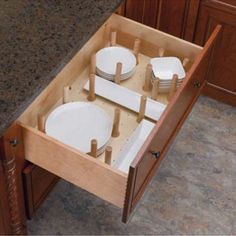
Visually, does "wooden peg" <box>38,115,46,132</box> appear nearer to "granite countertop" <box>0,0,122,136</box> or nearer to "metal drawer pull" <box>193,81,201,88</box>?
"granite countertop" <box>0,0,122,136</box>

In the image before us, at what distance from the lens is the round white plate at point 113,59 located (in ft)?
5.61

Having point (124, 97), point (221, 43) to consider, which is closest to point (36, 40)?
point (124, 97)

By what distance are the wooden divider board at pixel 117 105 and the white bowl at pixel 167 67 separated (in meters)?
0.04

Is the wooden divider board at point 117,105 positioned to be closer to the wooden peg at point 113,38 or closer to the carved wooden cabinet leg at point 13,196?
the wooden peg at point 113,38

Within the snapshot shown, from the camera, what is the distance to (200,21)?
6.58 feet

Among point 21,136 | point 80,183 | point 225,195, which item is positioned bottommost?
point 225,195

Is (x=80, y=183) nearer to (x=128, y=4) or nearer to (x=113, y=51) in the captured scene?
(x=113, y=51)

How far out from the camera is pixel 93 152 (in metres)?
1.46

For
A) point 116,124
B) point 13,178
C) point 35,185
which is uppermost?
point 116,124

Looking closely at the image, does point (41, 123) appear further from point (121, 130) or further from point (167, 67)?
point (167, 67)

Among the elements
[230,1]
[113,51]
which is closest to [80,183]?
[113,51]

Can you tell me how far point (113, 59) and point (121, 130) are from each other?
11.1 inches

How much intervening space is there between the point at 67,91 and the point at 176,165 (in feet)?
2.19

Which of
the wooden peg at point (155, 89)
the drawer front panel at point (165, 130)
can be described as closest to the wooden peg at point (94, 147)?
the drawer front panel at point (165, 130)
